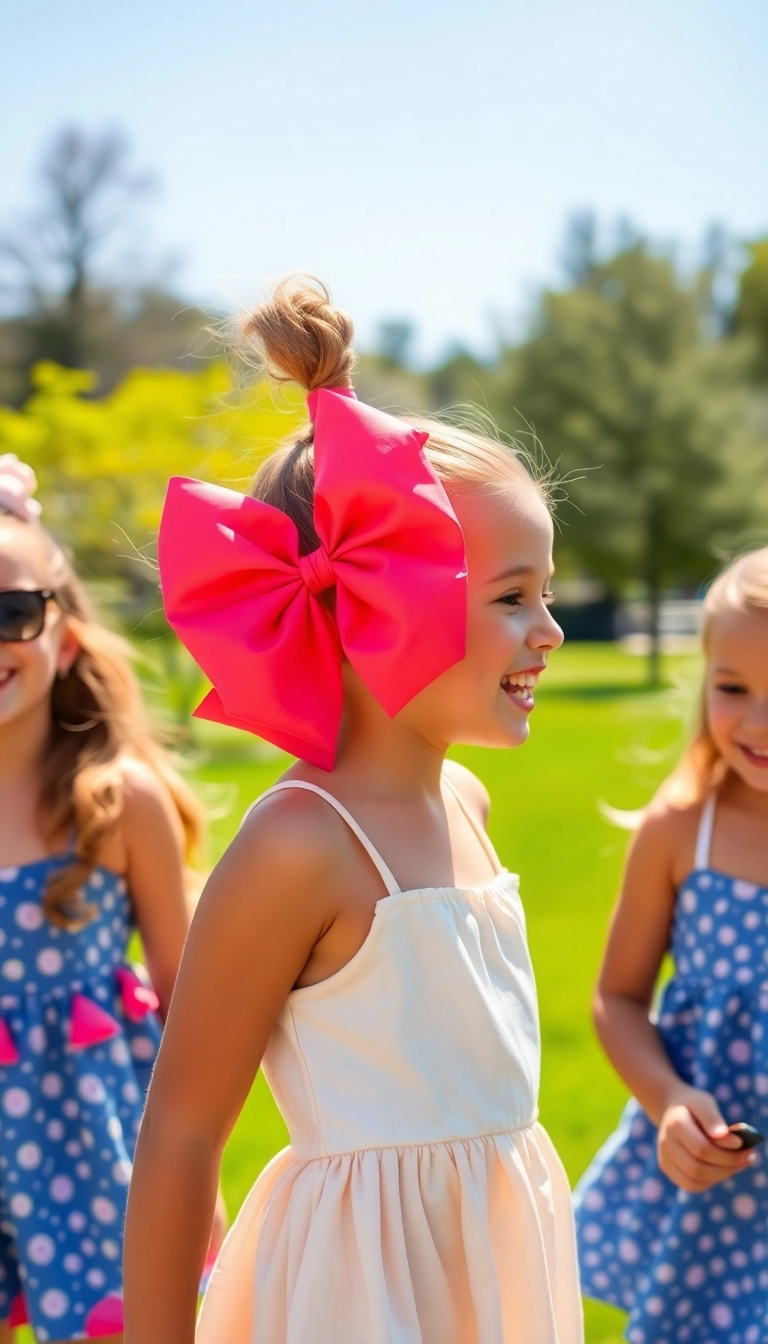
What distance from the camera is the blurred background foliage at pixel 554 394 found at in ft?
52.2

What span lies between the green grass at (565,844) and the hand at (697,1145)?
0.99 metres

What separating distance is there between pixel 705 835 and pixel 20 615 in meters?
1.45

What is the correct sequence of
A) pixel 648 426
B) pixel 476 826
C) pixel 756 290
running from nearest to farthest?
pixel 476 826 → pixel 648 426 → pixel 756 290

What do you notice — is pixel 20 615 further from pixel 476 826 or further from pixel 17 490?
pixel 476 826

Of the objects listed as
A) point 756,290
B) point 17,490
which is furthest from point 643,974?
point 756,290

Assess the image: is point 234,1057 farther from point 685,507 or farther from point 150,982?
point 685,507

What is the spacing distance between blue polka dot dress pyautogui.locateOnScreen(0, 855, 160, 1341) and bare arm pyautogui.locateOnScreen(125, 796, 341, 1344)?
99 cm

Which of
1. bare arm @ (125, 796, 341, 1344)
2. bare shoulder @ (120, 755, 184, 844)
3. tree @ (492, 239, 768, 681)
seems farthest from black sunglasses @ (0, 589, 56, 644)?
tree @ (492, 239, 768, 681)

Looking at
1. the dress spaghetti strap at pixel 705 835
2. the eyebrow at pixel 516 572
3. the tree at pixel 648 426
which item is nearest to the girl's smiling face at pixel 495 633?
the eyebrow at pixel 516 572

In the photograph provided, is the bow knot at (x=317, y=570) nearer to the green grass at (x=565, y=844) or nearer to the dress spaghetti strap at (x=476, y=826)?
the dress spaghetti strap at (x=476, y=826)

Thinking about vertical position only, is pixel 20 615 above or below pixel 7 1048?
above

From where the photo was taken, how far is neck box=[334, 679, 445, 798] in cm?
184

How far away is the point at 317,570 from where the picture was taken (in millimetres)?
1776

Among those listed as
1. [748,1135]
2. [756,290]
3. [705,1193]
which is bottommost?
[756,290]
